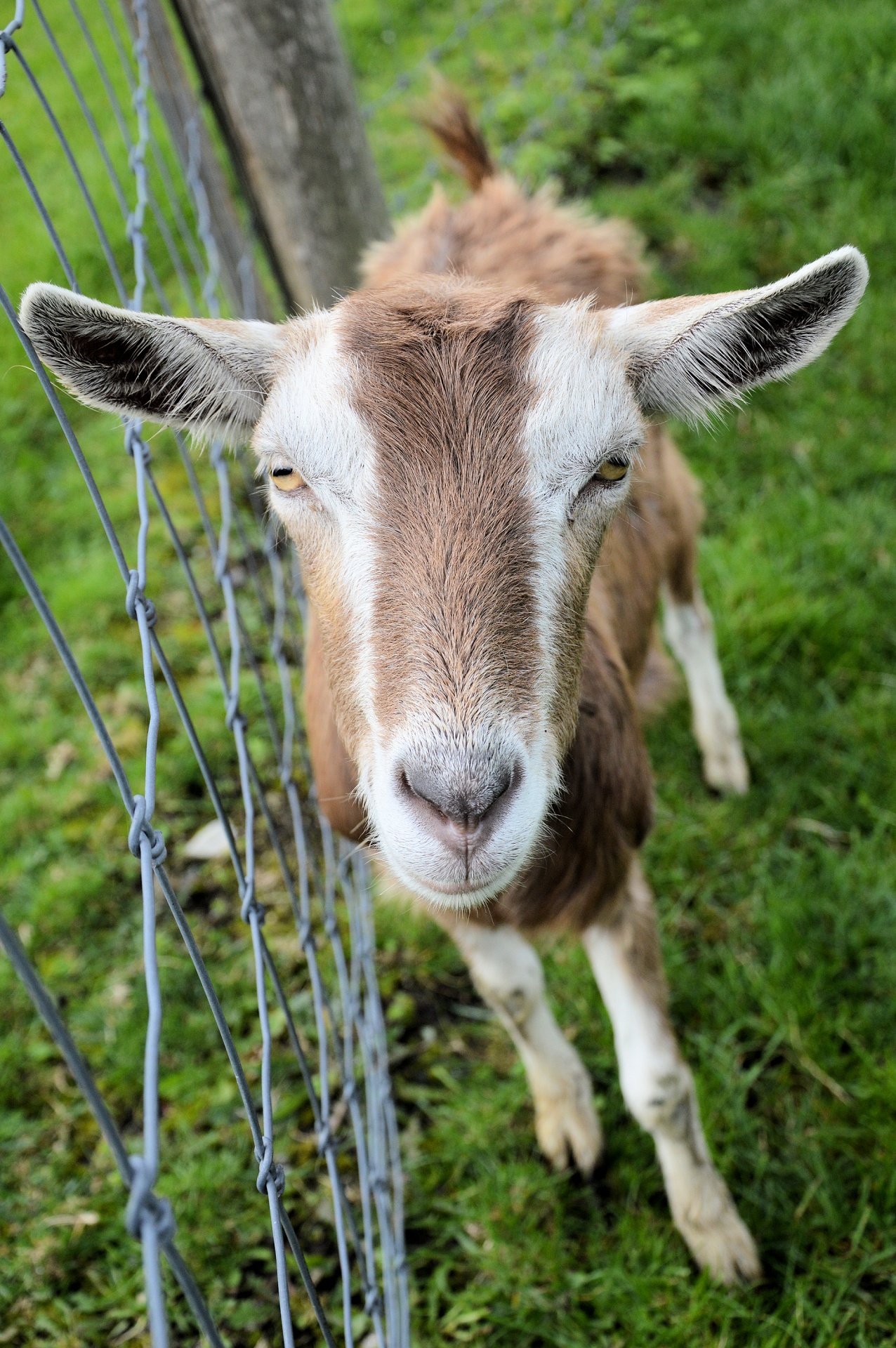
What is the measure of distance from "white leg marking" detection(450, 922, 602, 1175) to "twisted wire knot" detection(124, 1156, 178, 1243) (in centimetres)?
157

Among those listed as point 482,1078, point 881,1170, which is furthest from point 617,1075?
point 881,1170

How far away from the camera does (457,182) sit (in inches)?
216

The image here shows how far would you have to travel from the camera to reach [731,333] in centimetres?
187

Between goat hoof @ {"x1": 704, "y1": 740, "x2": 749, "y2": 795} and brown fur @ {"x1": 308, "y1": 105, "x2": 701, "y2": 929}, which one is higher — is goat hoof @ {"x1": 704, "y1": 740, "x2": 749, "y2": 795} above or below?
below

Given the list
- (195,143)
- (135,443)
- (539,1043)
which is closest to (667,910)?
(539,1043)

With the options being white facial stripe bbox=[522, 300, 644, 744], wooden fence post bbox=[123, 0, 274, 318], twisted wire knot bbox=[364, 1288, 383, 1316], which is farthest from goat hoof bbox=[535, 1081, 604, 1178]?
wooden fence post bbox=[123, 0, 274, 318]

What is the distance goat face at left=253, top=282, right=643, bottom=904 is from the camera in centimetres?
150

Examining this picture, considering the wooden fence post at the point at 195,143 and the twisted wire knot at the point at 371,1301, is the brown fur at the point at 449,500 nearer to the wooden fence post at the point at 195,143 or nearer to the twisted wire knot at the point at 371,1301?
the twisted wire knot at the point at 371,1301

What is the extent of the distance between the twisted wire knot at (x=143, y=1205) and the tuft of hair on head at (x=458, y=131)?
3.39 meters

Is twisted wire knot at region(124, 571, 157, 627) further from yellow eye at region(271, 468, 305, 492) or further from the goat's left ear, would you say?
the goat's left ear

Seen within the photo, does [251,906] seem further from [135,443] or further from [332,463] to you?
[135,443]

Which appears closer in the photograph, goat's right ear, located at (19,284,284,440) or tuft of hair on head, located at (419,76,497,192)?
goat's right ear, located at (19,284,284,440)

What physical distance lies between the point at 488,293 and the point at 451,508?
62cm

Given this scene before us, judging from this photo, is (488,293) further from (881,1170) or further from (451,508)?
(881,1170)
